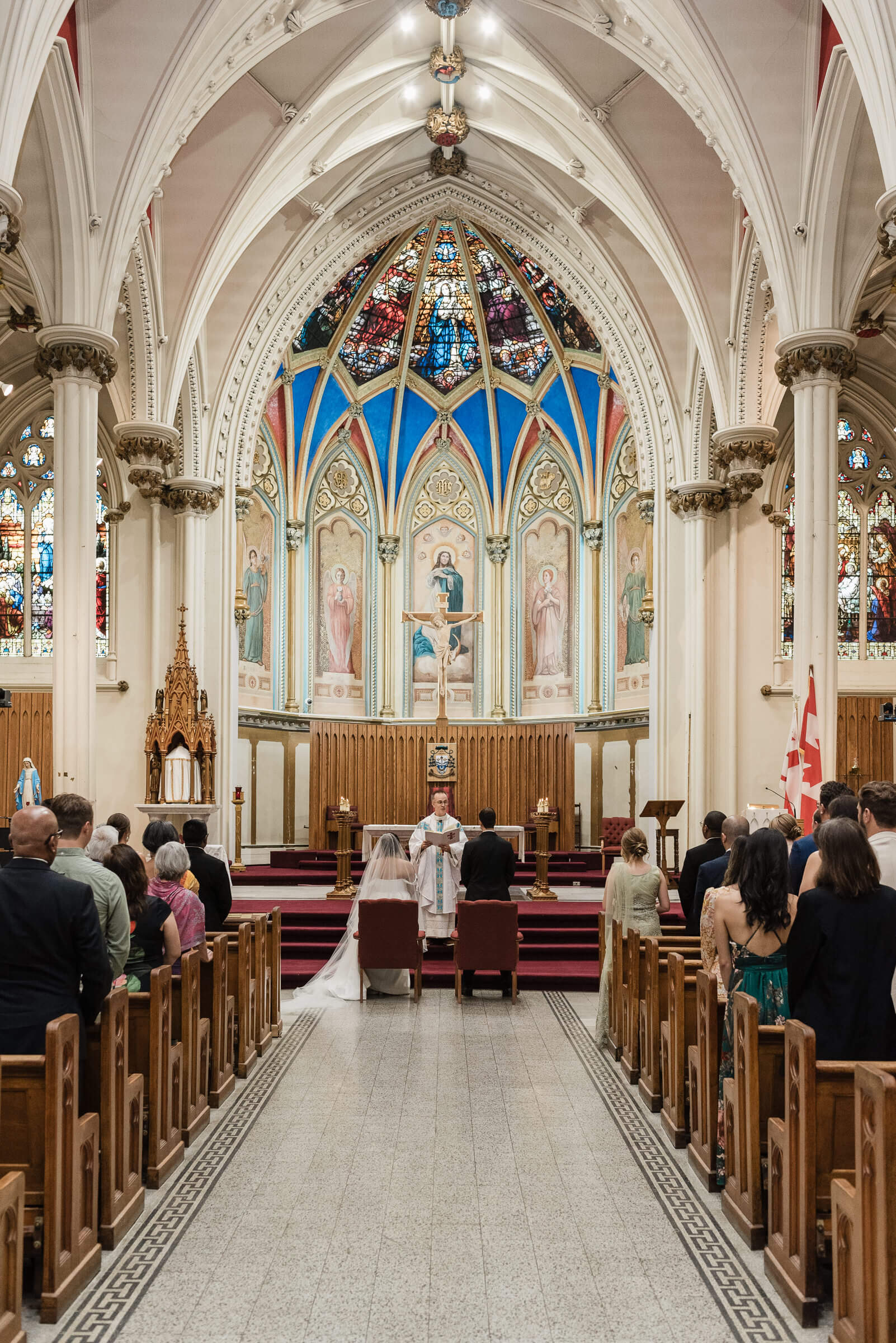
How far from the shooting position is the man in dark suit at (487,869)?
10320mm

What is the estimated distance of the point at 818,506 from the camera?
11484 mm

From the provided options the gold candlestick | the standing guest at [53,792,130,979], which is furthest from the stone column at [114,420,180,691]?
the standing guest at [53,792,130,979]

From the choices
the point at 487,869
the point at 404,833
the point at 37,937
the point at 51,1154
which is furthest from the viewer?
the point at 404,833

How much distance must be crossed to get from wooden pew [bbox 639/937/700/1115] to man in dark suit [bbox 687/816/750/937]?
0.34 metres

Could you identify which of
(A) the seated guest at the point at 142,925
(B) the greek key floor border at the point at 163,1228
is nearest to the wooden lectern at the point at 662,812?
(B) the greek key floor border at the point at 163,1228

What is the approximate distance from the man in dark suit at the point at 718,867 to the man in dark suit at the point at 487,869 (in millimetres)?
2876

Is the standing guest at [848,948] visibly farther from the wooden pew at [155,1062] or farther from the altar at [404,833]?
the altar at [404,833]

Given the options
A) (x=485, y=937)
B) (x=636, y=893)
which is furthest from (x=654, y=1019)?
(x=485, y=937)

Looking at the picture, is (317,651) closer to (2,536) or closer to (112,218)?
(2,536)

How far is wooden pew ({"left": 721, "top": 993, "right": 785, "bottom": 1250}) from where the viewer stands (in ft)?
14.9

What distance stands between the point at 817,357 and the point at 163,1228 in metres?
9.83

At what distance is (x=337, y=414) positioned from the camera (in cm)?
2328

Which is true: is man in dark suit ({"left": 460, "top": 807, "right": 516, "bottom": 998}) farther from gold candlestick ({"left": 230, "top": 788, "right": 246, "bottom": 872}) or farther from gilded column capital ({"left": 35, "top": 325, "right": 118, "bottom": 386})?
gold candlestick ({"left": 230, "top": 788, "right": 246, "bottom": 872})

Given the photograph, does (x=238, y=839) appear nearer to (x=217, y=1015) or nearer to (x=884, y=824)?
(x=217, y=1015)
